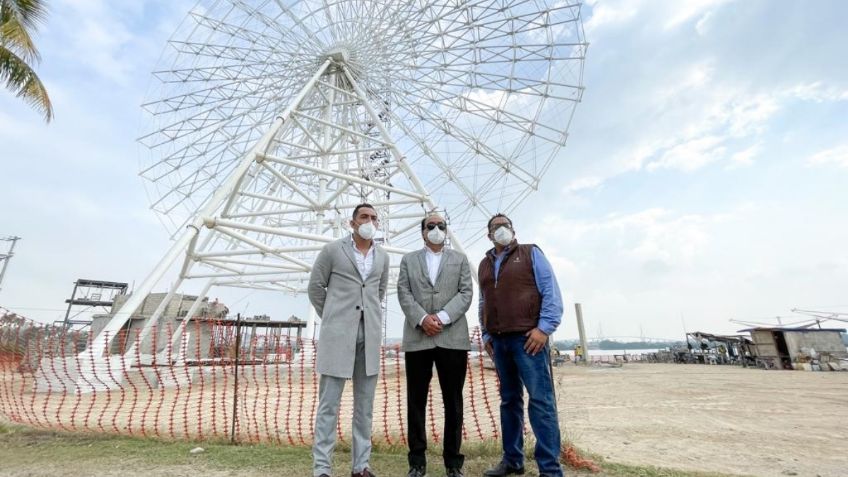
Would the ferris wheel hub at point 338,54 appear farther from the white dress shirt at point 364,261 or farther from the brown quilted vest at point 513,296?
the brown quilted vest at point 513,296

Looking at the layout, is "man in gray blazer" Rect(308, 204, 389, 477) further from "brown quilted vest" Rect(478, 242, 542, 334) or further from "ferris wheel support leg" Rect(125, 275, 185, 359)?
"ferris wheel support leg" Rect(125, 275, 185, 359)

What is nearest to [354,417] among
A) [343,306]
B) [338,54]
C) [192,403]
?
[343,306]

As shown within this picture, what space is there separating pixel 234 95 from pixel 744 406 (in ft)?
56.9

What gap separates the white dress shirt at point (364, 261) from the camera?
329 centimetres

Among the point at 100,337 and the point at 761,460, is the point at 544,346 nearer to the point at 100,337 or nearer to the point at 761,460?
the point at 761,460

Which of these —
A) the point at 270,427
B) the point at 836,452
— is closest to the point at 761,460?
the point at 836,452

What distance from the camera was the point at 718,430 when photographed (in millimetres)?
5465

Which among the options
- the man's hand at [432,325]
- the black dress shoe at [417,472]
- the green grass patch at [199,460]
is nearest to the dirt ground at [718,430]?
the green grass patch at [199,460]

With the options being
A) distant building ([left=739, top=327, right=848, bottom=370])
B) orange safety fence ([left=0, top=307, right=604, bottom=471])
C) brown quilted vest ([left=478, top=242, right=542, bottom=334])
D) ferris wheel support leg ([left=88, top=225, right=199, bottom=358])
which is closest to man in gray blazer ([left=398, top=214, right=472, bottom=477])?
brown quilted vest ([left=478, top=242, right=542, bottom=334])

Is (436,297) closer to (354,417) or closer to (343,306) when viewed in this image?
(343,306)

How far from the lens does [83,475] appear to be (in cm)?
331

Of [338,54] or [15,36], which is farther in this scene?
[338,54]

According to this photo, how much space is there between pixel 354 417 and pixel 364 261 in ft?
3.95

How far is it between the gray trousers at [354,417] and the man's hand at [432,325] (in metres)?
0.50
